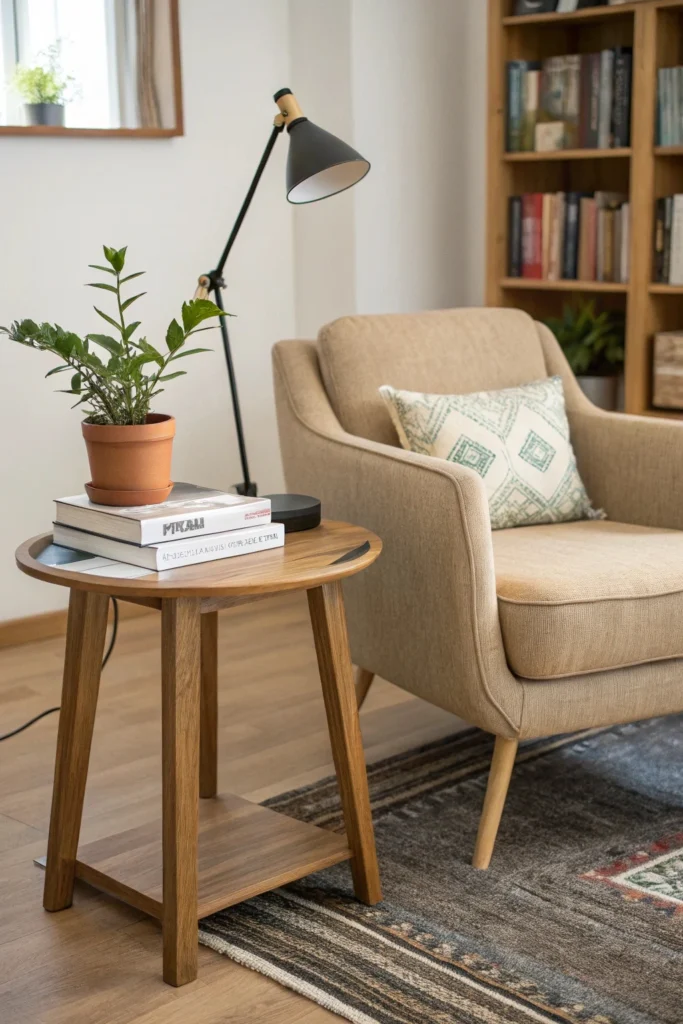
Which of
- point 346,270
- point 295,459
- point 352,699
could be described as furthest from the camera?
point 346,270

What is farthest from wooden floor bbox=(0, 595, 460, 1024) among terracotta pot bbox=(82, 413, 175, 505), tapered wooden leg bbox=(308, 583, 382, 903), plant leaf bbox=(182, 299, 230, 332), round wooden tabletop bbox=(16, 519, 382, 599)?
plant leaf bbox=(182, 299, 230, 332)

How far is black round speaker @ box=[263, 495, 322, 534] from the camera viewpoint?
1928mm

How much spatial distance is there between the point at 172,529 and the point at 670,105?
2.03 meters

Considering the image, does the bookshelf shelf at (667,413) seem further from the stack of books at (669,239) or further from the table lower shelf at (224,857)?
the table lower shelf at (224,857)

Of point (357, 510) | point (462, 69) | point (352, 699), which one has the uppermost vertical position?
point (462, 69)

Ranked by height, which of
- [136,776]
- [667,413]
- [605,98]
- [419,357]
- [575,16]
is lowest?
[136,776]

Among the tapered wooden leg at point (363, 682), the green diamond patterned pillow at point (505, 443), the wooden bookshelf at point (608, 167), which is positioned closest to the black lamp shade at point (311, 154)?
the green diamond patterned pillow at point (505, 443)

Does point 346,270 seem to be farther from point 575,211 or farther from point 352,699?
point 352,699

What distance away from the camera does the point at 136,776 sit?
2.42m

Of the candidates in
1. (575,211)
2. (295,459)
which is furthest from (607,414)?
(575,211)

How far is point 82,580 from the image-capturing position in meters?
1.67

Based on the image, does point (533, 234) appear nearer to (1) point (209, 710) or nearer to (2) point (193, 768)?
(1) point (209, 710)

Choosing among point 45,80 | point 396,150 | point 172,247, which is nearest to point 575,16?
point 396,150

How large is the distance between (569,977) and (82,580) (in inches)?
32.8
